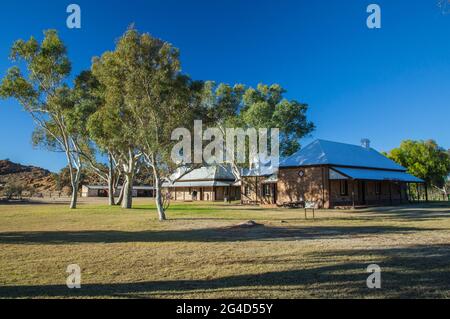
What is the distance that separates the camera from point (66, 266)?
8555 millimetres

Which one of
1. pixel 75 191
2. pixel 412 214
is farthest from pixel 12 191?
pixel 412 214

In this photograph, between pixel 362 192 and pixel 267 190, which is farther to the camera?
pixel 267 190

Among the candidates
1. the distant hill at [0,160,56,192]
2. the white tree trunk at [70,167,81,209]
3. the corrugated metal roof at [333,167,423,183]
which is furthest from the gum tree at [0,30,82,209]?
the distant hill at [0,160,56,192]

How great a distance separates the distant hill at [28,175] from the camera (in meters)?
111

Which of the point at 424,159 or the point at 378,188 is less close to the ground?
the point at 424,159

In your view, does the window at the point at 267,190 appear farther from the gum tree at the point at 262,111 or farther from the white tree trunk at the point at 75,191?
the white tree trunk at the point at 75,191

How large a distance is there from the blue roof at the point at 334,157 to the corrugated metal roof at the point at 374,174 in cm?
52

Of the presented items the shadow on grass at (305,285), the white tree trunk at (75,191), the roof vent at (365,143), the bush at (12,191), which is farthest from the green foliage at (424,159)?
the bush at (12,191)

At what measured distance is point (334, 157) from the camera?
114 ft

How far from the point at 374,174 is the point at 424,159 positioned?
25.3 metres

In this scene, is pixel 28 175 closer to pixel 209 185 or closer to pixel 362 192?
pixel 209 185
